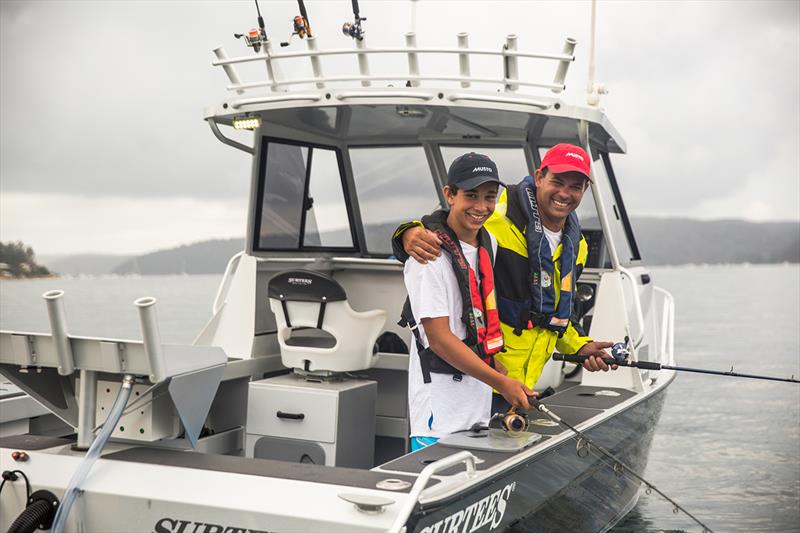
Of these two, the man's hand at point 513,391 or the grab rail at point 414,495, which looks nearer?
the grab rail at point 414,495

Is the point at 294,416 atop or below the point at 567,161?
below

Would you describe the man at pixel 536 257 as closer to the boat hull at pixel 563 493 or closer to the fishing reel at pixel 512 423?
→ the fishing reel at pixel 512 423

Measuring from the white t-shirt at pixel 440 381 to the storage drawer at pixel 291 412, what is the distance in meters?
1.36

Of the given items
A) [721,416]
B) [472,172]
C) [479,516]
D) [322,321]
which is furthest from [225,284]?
[721,416]

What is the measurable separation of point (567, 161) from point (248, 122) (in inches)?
88.1

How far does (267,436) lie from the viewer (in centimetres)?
531

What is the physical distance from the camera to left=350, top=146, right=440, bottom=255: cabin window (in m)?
6.77

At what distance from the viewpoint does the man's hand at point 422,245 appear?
366 cm

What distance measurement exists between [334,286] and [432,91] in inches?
48.5

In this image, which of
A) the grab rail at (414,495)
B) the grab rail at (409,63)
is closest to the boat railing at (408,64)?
the grab rail at (409,63)

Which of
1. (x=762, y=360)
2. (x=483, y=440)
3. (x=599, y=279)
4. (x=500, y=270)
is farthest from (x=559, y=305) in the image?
(x=762, y=360)

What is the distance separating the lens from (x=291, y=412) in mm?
5270

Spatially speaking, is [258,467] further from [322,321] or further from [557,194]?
[322,321]

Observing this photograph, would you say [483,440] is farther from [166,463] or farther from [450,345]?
[166,463]
